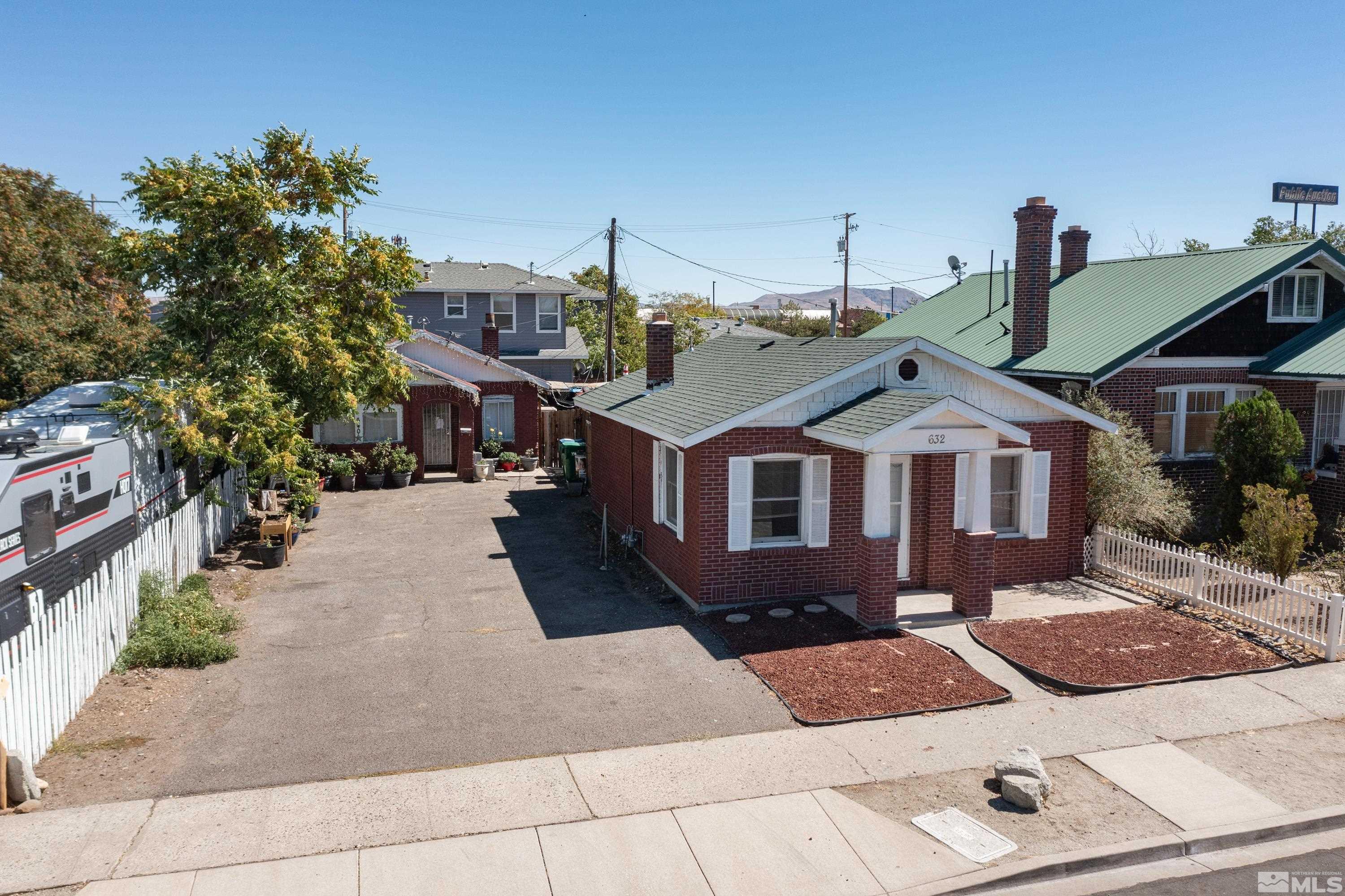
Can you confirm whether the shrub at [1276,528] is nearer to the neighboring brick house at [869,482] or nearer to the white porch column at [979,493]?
the neighboring brick house at [869,482]

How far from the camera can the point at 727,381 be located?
56.8 feet

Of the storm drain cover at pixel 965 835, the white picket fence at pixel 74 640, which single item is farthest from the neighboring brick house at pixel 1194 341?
the white picket fence at pixel 74 640

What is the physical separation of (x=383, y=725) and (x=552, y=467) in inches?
776

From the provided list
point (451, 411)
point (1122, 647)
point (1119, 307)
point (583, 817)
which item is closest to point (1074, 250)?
point (1119, 307)

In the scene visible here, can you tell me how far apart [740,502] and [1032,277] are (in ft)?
35.5

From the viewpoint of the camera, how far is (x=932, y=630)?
13.3m

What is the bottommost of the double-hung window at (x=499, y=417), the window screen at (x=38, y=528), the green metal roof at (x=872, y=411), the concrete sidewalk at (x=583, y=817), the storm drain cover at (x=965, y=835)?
the storm drain cover at (x=965, y=835)

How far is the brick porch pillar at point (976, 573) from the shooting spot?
45.1 feet

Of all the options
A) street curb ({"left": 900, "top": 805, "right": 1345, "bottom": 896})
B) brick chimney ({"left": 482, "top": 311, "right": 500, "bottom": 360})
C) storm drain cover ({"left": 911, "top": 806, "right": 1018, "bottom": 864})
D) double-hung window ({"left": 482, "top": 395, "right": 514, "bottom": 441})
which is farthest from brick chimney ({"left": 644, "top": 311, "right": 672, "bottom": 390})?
street curb ({"left": 900, "top": 805, "right": 1345, "bottom": 896})

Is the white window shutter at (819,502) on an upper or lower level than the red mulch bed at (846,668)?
upper

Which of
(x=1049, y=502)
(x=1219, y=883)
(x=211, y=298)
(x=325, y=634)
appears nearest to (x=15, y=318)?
(x=211, y=298)

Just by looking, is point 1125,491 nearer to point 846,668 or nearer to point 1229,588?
point 1229,588

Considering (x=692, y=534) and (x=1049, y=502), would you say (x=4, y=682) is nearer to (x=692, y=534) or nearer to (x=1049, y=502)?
(x=692, y=534)

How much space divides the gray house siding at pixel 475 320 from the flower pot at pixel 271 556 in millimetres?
21126
